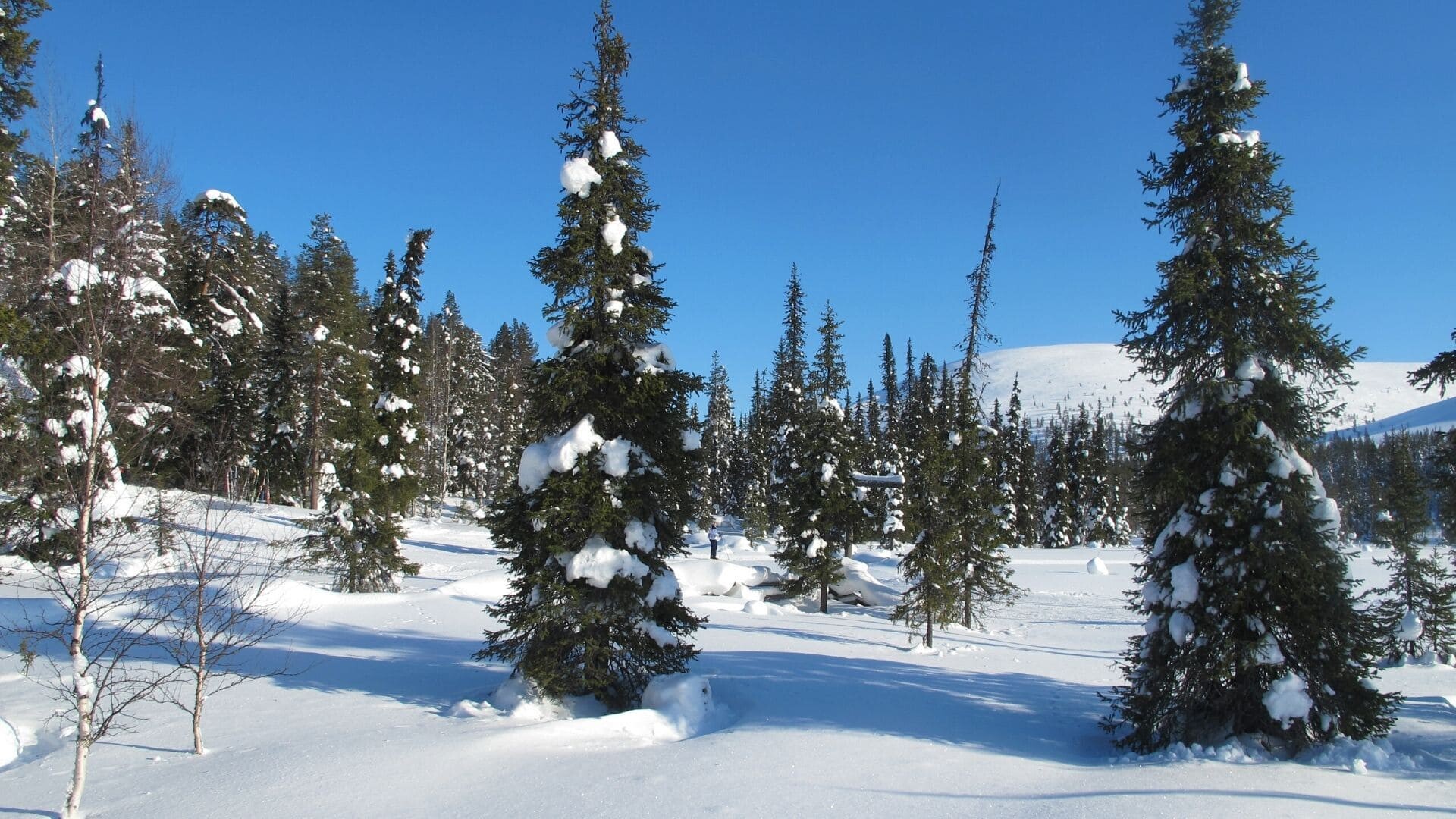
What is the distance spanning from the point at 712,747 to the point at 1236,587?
736 centimetres

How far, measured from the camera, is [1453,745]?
9.50 meters

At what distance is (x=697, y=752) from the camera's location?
904 cm

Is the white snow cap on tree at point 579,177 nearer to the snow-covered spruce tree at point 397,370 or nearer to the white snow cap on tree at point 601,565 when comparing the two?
the white snow cap on tree at point 601,565

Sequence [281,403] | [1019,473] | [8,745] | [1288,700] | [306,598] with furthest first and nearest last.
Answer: [1019,473] < [281,403] < [306,598] < [8,745] < [1288,700]

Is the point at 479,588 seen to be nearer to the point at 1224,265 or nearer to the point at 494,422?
the point at 1224,265

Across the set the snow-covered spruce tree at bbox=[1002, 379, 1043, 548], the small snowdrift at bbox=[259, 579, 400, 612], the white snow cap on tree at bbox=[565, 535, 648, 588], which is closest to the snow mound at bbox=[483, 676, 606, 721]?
the white snow cap on tree at bbox=[565, 535, 648, 588]

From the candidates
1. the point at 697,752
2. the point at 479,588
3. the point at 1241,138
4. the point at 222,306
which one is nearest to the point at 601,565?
the point at 697,752

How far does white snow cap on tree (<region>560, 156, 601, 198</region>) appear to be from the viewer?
11.9 m

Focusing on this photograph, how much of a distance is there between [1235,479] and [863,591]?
24023mm

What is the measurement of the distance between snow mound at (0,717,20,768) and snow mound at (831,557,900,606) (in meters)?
26.8

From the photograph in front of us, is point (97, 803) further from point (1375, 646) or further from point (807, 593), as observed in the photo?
point (807, 593)

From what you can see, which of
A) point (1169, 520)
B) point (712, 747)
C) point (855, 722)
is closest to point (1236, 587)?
point (1169, 520)

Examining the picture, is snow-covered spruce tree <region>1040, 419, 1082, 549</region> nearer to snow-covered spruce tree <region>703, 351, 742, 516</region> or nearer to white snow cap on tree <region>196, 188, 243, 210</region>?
snow-covered spruce tree <region>703, 351, 742, 516</region>

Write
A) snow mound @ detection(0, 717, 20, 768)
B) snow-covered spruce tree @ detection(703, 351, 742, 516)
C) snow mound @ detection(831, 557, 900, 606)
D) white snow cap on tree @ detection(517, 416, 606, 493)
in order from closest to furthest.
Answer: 1. snow mound @ detection(0, 717, 20, 768)
2. white snow cap on tree @ detection(517, 416, 606, 493)
3. snow mound @ detection(831, 557, 900, 606)
4. snow-covered spruce tree @ detection(703, 351, 742, 516)
